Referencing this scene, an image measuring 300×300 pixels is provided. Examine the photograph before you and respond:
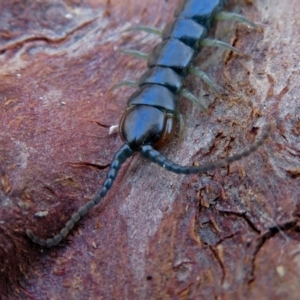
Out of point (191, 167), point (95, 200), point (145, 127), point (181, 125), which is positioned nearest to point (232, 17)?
point (181, 125)

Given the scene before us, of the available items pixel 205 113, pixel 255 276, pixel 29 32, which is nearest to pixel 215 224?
pixel 255 276

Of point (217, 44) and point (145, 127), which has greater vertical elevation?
point (217, 44)

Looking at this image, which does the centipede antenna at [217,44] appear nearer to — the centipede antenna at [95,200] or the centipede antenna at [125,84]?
the centipede antenna at [125,84]

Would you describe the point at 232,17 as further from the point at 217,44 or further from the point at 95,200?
the point at 95,200

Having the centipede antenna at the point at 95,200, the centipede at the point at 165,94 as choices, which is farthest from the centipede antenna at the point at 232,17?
the centipede antenna at the point at 95,200

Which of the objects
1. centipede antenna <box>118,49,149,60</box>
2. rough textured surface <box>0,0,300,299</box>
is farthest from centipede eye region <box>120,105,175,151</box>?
centipede antenna <box>118,49,149,60</box>

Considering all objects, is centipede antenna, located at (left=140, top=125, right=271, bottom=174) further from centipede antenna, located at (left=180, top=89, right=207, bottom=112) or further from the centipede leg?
centipede antenna, located at (left=180, top=89, right=207, bottom=112)

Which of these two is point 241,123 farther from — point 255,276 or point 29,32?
point 29,32
